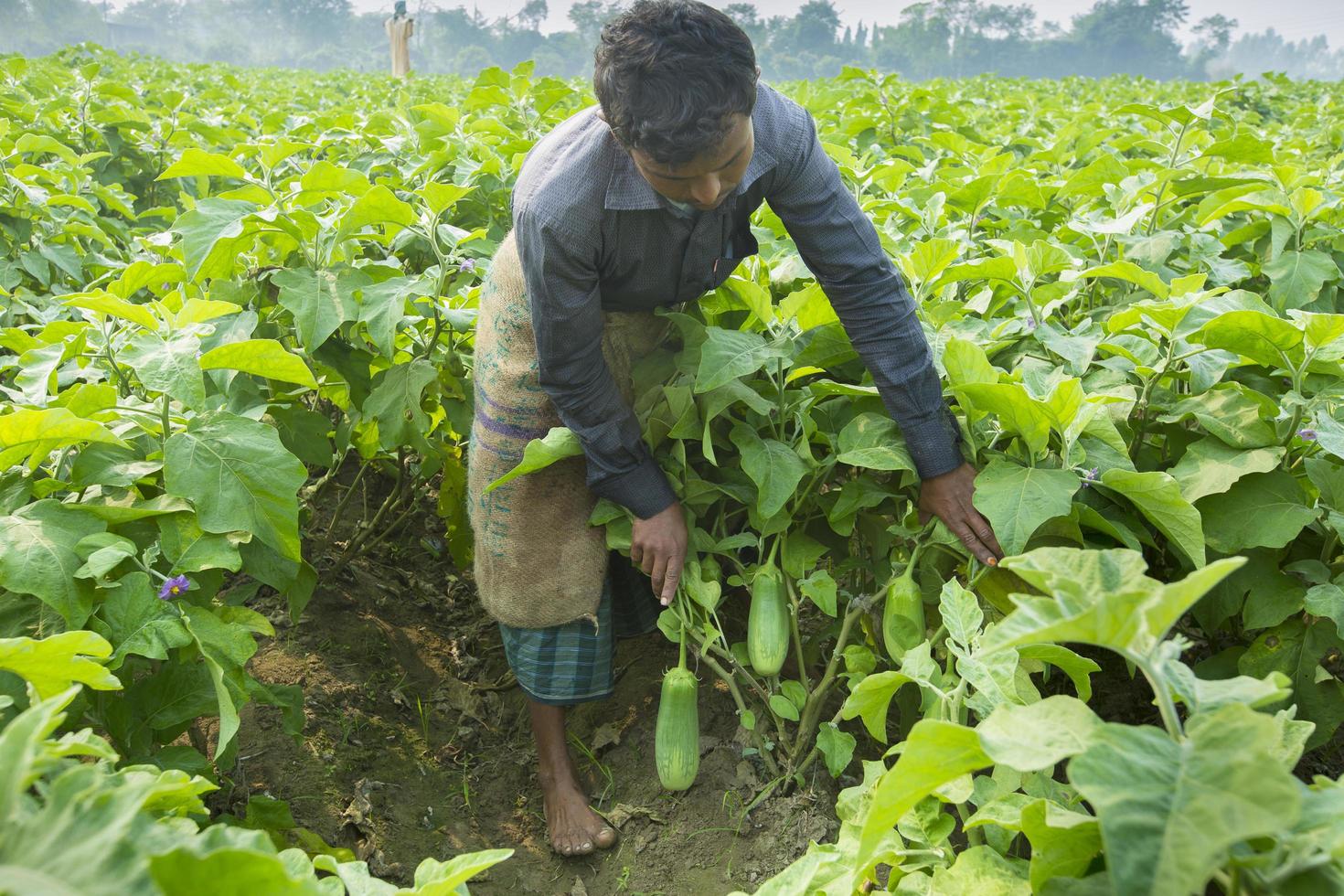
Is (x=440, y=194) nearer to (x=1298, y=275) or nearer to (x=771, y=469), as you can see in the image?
(x=771, y=469)

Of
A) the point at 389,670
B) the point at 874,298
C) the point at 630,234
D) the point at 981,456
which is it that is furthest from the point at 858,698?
the point at 389,670

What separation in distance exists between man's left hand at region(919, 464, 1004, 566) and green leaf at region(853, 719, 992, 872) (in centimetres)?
92

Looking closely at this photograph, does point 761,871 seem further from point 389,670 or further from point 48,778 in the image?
point 48,778

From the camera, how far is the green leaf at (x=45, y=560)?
1.74m

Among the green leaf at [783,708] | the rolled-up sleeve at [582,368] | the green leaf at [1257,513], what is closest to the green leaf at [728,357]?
the rolled-up sleeve at [582,368]

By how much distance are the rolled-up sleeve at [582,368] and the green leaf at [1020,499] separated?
0.73 meters

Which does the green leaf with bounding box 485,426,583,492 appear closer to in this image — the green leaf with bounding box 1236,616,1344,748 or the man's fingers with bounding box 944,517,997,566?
the man's fingers with bounding box 944,517,997,566

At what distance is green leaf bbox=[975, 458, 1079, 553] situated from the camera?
185 cm

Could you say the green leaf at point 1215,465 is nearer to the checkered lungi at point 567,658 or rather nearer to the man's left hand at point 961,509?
the man's left hand at point 961,509

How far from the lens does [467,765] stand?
310 centimetres

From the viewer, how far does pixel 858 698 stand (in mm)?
1747

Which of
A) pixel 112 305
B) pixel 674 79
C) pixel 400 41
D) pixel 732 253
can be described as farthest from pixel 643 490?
pixel 400 41

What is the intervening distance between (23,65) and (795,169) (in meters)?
7.40

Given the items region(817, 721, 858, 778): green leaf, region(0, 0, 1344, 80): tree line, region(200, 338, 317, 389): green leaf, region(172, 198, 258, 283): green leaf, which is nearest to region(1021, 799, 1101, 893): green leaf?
region(817, 721, 858, 778): green leaf
